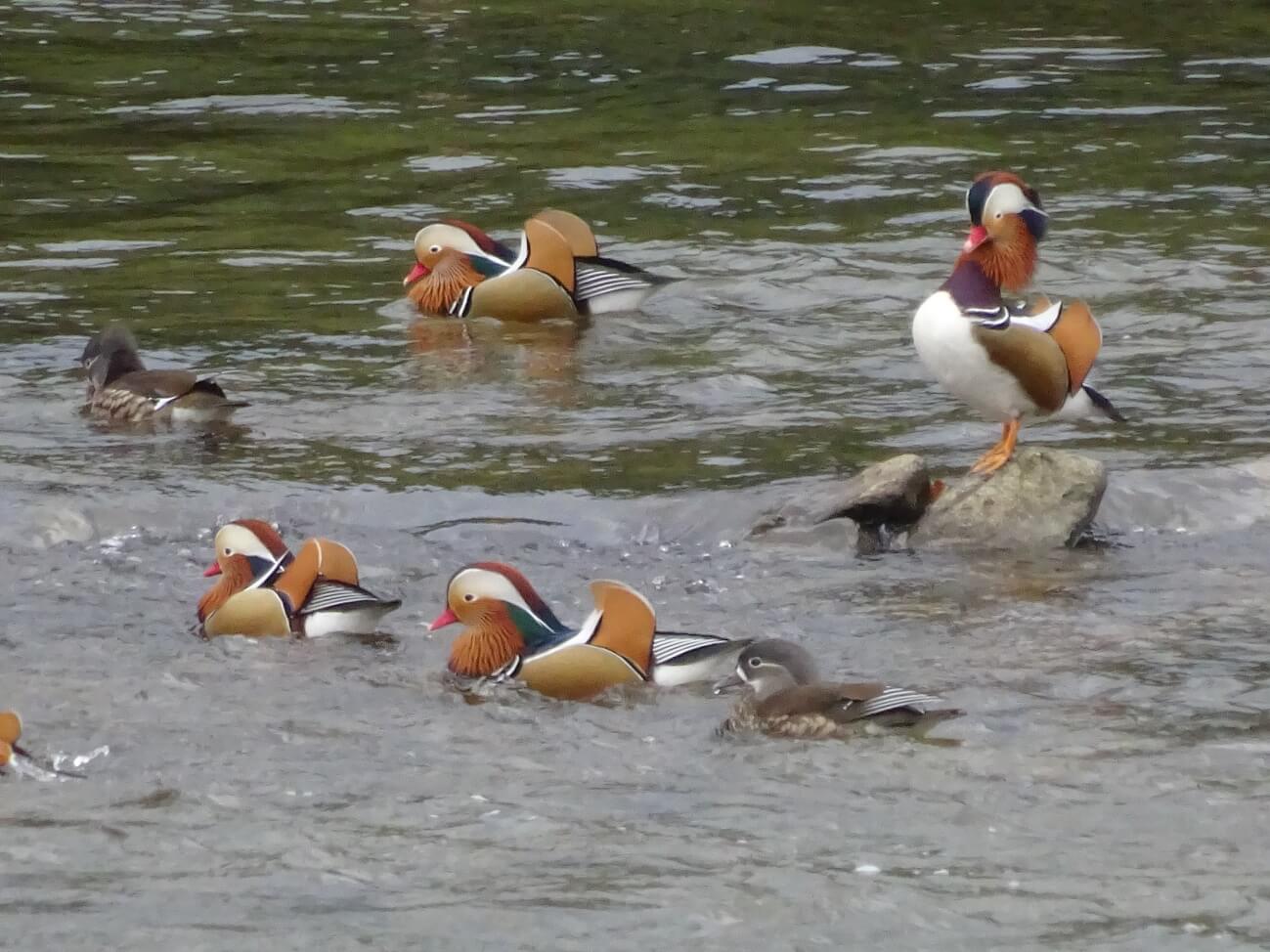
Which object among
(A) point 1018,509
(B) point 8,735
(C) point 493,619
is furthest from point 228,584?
(A) point 1018,509

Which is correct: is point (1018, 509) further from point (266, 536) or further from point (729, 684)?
point (266, 536)

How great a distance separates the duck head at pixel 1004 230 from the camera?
9.71m

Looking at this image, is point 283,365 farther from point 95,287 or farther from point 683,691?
point 683,691

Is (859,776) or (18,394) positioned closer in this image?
(859,776)

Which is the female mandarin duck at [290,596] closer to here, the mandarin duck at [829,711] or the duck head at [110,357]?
the mandarin duck at [829,711]

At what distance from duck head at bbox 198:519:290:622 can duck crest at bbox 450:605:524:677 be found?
99 cm

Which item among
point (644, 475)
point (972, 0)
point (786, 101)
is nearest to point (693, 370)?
point (644, 475)

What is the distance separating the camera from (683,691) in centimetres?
809

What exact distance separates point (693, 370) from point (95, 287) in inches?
170

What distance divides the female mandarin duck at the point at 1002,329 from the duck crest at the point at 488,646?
2401 mm

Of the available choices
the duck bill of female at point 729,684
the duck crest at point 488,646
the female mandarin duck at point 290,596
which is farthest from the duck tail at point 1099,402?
the female mandarin duck at point 290,596

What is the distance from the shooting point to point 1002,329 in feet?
31.4

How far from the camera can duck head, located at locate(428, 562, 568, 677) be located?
816cm

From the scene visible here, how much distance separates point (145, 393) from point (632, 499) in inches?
108
